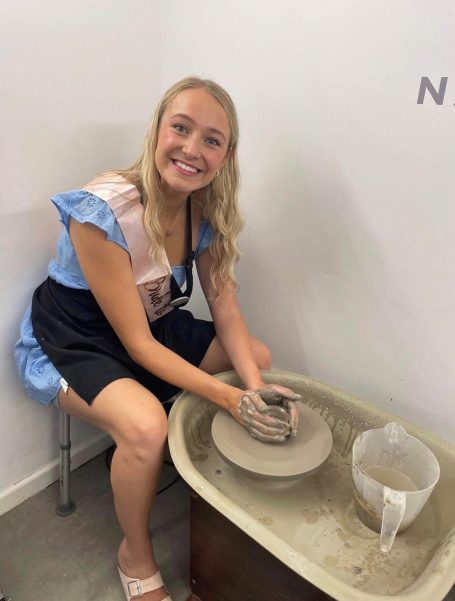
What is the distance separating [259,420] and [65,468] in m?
0.71

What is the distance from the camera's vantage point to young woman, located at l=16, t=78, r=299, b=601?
1.13m

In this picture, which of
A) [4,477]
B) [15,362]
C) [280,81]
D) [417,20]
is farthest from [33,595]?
[417,20]

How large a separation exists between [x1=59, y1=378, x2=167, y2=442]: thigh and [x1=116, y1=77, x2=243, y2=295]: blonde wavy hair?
14.1 inches

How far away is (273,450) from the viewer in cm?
115

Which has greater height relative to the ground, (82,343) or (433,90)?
(433,90)

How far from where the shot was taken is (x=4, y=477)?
1.50 metres

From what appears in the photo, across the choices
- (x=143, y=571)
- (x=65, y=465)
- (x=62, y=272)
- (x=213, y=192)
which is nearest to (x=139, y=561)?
(x=143, y=571)

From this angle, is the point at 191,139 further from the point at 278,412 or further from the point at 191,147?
the point at 278,412

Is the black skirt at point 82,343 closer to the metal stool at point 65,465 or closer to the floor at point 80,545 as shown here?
the metal stool at point 65,465

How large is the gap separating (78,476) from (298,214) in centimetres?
124

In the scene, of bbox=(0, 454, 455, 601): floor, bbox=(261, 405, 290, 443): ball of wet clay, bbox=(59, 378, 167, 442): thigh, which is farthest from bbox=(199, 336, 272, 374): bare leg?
bbox=(0, 454, 455, 601): floor

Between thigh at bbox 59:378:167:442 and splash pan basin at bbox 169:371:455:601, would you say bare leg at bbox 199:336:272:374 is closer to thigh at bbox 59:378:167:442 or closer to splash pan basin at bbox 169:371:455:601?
splash pan basin at bbox 169:371:455:601

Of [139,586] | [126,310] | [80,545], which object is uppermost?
[126,310]

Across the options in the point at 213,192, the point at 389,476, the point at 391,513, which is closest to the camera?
the point at 391,513
